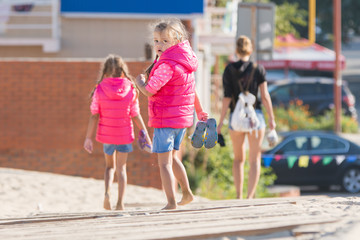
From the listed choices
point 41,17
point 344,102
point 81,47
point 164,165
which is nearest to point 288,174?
point 81,47

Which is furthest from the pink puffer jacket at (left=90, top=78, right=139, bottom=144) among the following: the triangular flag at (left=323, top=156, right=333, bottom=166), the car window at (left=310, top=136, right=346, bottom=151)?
the car window at (left=310, top=136, right=346, bottom=151)

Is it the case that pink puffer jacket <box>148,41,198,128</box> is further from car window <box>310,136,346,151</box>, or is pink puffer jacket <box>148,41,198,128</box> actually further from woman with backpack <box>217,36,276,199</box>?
car window <box>310,136,346,151</box>

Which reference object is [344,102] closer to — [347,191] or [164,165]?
[347,191]

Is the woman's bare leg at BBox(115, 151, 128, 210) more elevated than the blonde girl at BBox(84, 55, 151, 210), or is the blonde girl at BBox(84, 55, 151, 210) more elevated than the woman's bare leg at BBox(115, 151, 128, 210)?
the blonde girl at BBox(84, 55, 151, 210)

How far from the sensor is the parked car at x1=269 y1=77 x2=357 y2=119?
27297mm

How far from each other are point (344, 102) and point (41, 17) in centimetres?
1429

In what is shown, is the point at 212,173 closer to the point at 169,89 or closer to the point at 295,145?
the point at 295,145

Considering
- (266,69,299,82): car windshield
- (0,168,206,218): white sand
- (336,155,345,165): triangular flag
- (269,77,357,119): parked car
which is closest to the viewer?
(0,168,206,218): white sand

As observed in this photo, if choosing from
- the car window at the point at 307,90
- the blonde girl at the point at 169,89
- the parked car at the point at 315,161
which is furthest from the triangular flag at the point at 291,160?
the car window at the point at 307,90

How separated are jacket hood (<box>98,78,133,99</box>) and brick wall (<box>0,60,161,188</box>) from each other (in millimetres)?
3643

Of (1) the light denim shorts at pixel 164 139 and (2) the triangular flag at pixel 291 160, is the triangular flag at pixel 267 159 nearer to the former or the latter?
(2) the triangular flag at pixel 291 160

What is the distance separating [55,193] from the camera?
397 inches

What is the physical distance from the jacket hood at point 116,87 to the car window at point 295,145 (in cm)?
783

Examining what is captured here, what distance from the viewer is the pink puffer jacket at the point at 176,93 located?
600 centimetres
